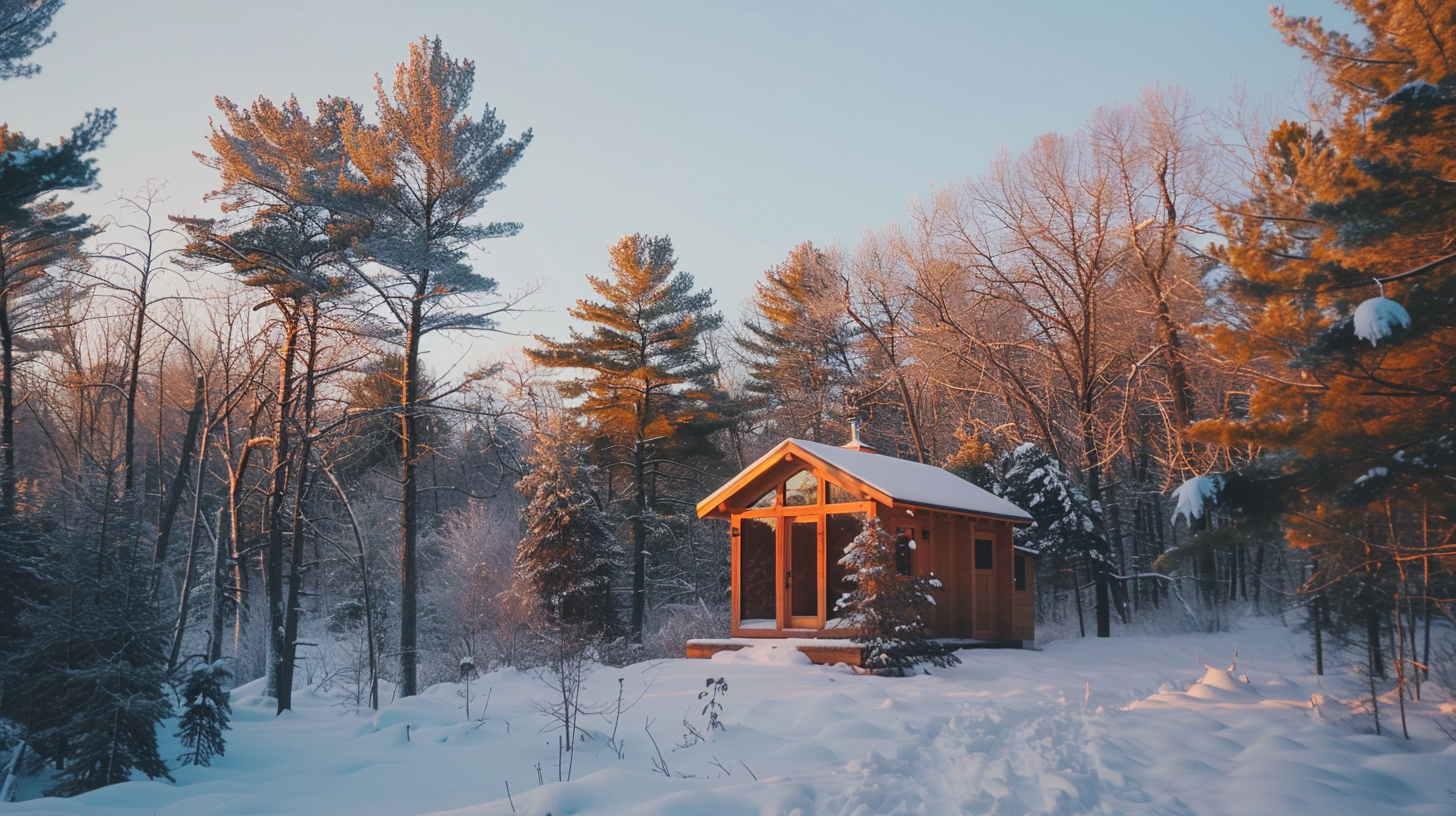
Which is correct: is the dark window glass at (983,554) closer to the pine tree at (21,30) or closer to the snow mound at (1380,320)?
the snow mound at (1380,320)

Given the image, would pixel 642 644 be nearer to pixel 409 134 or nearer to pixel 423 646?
pixel 423 646

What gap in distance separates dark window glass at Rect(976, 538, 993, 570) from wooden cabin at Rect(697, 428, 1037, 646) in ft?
0.06

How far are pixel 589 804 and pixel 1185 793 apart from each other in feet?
12.0

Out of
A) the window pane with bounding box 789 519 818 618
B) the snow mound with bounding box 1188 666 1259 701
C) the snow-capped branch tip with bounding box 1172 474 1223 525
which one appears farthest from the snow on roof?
the snow-capped branch tip with bounding box 1172 474 1223 525

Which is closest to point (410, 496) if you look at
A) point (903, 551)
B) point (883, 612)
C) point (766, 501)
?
point (766, 501)

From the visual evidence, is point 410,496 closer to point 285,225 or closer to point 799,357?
point 285,225

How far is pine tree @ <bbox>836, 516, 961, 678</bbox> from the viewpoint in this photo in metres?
11.6

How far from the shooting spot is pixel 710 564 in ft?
92.9

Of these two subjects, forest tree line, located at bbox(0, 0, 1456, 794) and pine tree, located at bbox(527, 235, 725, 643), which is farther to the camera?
pine tree, located at bbox(527, 235, 725, 643)

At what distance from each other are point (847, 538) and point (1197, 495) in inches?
332

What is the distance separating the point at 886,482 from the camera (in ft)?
45.4

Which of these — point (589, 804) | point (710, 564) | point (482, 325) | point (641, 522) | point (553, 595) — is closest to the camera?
point (589, 804)

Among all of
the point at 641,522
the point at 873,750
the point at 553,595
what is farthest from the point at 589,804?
the point at 641,522

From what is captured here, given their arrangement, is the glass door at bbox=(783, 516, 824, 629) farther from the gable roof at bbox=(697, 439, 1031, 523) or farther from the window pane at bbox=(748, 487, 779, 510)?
the gable roof at bbox=(697, 439, 1031, 523)
